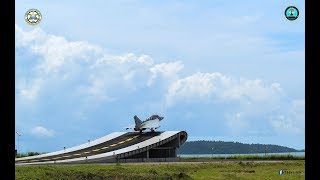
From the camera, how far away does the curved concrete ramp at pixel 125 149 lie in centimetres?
7267

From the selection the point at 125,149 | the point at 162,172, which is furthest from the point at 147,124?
the point at 162,172

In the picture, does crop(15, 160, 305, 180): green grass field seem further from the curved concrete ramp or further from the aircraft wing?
the aircraft wing

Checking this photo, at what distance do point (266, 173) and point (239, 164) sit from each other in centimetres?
1163

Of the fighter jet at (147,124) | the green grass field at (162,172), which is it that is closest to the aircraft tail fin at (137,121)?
the fighter jet at (147,124)

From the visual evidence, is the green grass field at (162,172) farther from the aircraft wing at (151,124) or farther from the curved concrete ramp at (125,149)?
the aircraft wing at (151,124)

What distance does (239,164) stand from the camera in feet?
217

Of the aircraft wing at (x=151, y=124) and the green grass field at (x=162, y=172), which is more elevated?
the aircraft wing at (x=151, y=124)

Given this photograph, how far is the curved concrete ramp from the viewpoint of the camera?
238 ft

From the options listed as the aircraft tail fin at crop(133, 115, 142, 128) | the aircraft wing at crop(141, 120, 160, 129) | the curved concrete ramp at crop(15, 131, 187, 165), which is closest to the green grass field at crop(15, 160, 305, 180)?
the curved concrete ramp at crop(15, 131, 187, 165)
